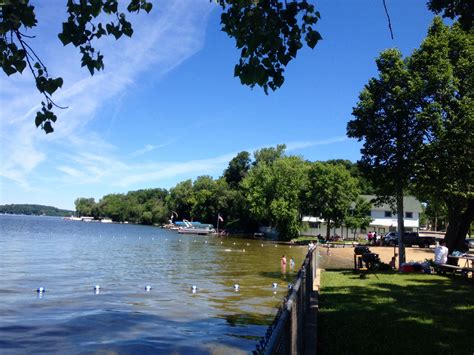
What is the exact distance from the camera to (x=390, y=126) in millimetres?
23656

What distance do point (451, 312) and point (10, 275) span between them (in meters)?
23.9

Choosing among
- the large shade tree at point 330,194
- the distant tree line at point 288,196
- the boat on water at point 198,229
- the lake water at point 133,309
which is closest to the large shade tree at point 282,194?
the distant tree line at point 288,196

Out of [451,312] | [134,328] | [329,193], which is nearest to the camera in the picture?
[451,312]

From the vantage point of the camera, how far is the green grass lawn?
8.04 meters

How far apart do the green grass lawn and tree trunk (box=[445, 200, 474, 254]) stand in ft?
33.2

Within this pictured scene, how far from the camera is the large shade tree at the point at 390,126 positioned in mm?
23031

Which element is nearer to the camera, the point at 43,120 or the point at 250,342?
A: the point at 43,120

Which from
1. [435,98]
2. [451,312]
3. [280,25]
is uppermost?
[435,98]

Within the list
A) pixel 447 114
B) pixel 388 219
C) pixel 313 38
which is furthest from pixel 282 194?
pixel 313 38

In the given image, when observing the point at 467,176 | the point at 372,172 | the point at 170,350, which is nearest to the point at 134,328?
the point at 170,350

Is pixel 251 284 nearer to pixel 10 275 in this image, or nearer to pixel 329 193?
pixel 10 275

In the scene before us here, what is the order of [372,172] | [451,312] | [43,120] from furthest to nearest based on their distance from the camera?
[372,172] < [451,312] < [43,120]

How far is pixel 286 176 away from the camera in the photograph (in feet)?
257

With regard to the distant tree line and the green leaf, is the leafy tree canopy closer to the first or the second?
the green leaf
